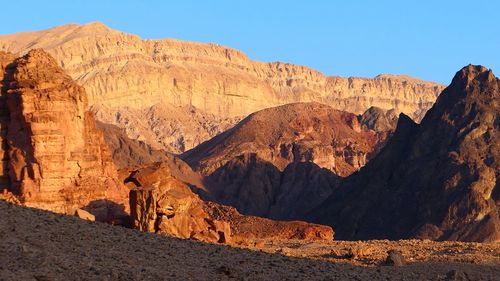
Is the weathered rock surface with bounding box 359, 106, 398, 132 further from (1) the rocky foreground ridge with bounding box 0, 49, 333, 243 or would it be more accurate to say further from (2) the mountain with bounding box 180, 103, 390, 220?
(1) the rocky foreground ridge with bounding box 0, 49, 333, 243

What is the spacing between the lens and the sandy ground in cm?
2125

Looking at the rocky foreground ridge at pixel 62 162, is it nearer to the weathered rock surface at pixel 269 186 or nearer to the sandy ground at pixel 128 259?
the sandy ground at pixel 128 259

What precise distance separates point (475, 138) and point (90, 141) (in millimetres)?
48720

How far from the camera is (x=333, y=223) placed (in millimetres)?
92375

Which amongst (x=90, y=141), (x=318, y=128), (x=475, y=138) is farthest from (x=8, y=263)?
(x=318, y=128)

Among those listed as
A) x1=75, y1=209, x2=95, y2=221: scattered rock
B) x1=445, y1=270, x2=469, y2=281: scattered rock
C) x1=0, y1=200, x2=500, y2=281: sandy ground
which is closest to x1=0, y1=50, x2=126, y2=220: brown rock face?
x1=75, y1=209, x2=95, y2=221: scattered rock

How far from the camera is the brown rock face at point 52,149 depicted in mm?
44531

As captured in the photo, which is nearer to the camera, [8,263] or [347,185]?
[8,263]

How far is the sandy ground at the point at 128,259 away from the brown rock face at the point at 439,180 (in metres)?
51.6

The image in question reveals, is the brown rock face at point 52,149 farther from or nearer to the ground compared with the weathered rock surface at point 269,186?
farther from the ground

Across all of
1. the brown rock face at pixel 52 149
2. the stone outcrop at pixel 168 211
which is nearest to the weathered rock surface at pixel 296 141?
the stone outcrop at pixel 168 211

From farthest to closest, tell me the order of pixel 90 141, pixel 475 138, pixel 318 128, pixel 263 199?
pixel 318 128 < pixel 263 199 < pixel 475 138 < pixel 90 141

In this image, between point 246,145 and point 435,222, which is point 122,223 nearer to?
point 435,222

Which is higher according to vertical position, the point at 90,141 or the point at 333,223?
the point at 90,141
